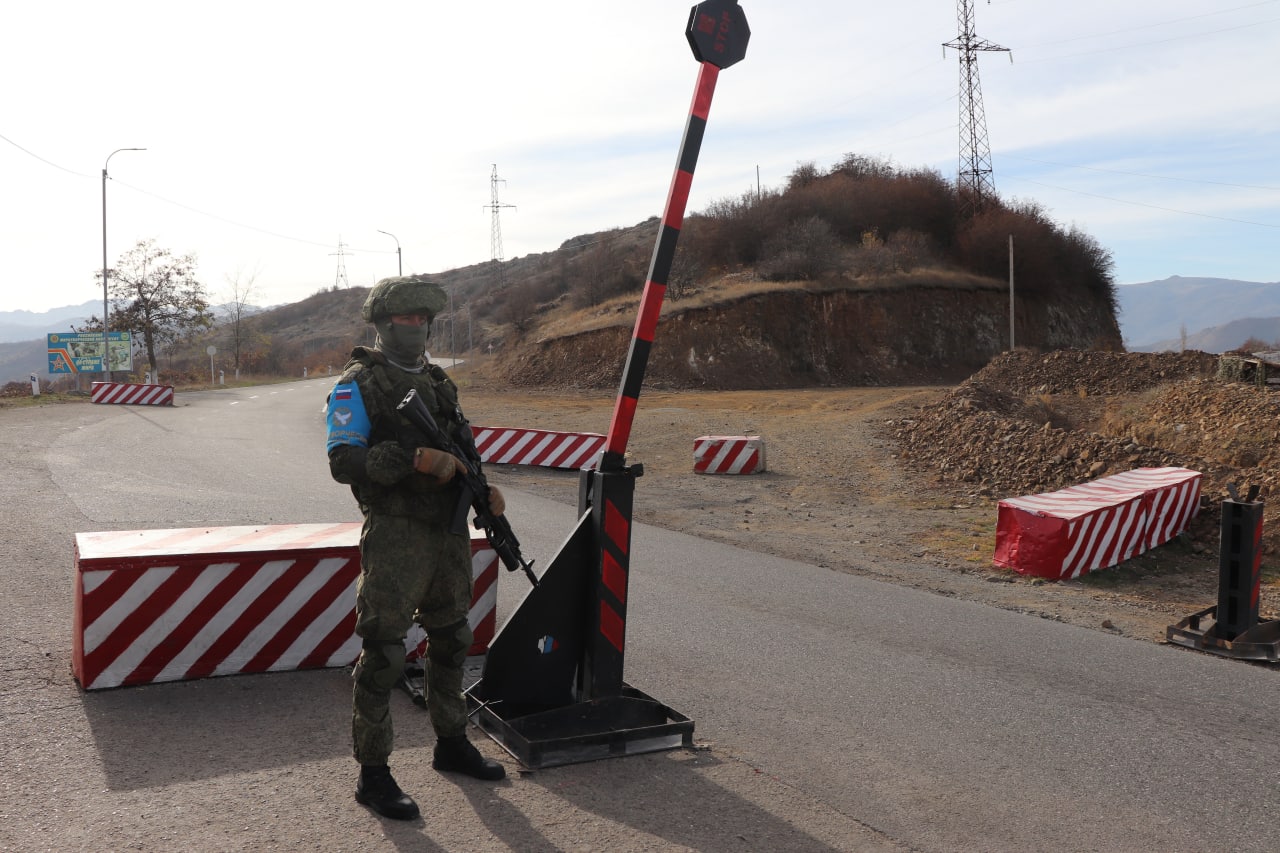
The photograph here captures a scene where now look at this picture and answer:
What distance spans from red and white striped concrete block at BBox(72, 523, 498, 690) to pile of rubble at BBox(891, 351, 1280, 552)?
33.4ft

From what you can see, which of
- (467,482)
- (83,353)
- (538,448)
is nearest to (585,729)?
(467,482)

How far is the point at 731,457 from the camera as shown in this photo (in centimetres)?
1698

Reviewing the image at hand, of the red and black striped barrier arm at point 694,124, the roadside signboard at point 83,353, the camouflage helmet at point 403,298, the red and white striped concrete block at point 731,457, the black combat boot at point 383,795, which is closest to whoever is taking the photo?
the black combat boot at point 383,795

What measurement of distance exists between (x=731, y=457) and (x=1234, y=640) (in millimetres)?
10302

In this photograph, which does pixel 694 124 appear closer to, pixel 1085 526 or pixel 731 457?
pixel 1085 526

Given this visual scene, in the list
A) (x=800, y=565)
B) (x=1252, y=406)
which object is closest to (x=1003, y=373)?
(x=1252, y=406)

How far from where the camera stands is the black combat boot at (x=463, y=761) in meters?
4.12

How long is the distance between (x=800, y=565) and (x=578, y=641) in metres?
5.31

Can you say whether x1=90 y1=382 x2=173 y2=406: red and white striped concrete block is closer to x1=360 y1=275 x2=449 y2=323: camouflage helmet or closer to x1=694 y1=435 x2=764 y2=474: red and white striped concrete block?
x1=694 y1=435 x2=764 y2=474: red and white striped concrete block

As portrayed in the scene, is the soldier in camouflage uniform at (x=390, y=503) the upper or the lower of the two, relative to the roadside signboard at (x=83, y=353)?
lower

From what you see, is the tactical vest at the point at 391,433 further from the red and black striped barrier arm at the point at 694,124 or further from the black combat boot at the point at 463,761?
the black combat boot at the point at 463,761

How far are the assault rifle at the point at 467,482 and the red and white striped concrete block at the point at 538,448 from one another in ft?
40.6

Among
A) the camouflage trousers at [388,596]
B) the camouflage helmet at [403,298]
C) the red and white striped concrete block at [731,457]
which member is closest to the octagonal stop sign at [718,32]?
the camouflage helmet at [403,298]

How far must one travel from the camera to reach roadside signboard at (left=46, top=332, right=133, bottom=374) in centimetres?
4078
